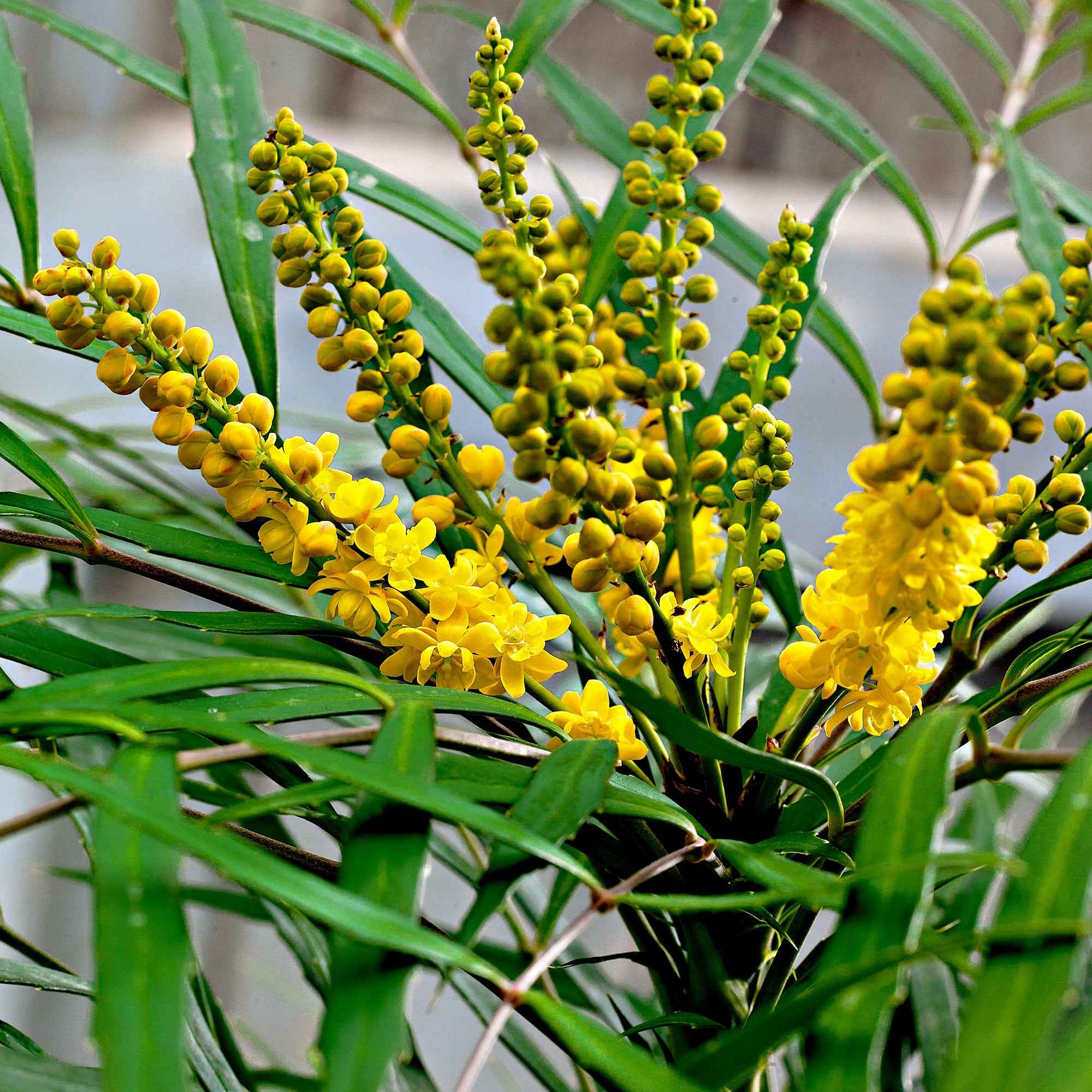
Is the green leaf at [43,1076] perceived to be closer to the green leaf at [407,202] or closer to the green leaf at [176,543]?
the green leaf at [176,543]

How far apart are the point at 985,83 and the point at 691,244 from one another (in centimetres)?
88

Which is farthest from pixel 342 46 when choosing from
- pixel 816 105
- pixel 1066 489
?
pixel 1066 489

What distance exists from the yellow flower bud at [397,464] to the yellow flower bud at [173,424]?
0.05m

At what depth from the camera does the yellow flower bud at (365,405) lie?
24cm

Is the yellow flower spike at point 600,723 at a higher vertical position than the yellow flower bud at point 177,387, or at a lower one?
lower

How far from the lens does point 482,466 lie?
0.26 m

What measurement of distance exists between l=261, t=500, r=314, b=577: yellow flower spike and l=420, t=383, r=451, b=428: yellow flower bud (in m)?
0.04

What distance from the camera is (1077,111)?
93 cm

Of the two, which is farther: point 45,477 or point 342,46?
point 342,46

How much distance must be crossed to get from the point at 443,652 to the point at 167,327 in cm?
10

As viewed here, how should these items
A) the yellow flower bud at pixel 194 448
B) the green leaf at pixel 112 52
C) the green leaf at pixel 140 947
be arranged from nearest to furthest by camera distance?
the green leaf at pixel 140 947 → the yellow flower bud at pixel 194 448 → the green leaf at pixel 112 52

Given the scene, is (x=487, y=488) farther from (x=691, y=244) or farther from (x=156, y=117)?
(x=156, y=117)

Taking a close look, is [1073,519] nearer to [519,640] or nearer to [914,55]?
[519,640]

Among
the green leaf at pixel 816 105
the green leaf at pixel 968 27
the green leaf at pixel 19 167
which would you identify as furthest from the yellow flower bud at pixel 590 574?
the green leaf at pixel 968 27
